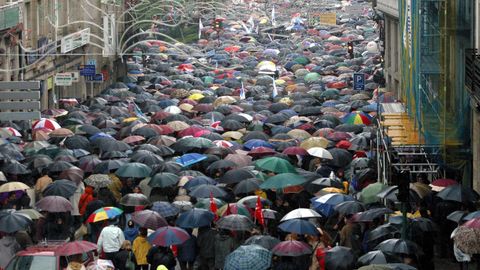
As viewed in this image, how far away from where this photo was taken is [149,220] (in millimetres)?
22953

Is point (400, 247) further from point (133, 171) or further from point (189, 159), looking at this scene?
point (189, 159)

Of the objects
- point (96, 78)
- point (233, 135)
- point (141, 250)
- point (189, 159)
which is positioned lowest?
point (141, 250)

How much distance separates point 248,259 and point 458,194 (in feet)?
15.2

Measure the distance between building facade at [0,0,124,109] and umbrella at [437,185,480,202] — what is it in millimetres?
19958

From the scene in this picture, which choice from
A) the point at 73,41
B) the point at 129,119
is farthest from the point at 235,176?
the point at 73,41

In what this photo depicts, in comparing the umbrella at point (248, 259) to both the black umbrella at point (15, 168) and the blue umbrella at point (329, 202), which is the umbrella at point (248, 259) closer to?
the blue umbrella at point (329, 202)

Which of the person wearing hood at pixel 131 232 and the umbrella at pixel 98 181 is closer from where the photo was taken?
the person wearing hood at pixel 131 232

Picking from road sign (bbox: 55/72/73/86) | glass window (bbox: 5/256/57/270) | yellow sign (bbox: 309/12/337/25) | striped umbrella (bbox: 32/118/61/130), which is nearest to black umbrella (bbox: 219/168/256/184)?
glass window (bbox: 5/256/57/270)

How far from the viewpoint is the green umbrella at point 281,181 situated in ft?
87.9

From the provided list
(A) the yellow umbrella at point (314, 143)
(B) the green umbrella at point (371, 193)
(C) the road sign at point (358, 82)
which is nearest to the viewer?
(B) the green umbrella at point (371, 193)

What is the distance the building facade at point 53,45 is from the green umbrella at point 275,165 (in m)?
13.2

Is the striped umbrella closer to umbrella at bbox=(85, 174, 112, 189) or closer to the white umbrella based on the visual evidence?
the white umbrella

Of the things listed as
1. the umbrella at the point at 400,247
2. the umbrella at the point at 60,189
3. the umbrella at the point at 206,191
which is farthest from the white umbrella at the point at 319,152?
the umbrella at the point at 400,247

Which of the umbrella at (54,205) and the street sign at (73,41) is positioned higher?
the street sign at (73,41)
